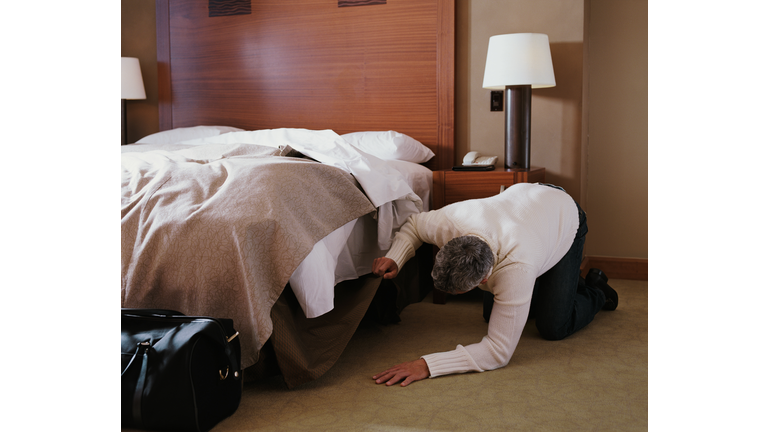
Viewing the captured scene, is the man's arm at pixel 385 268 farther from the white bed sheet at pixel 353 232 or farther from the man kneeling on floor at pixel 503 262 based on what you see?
the white bed sheet at pixel 353 232

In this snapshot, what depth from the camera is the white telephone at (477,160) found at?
107 inches

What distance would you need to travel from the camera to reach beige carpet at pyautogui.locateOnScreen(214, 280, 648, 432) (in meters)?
1.35

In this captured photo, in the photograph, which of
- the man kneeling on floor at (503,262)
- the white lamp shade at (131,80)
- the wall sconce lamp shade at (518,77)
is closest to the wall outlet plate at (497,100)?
the wall sconce lamp shade at (518,77)

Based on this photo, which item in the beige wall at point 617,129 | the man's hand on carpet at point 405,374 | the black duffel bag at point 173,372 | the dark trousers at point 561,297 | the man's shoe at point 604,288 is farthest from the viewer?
the beige wall at point 617,129

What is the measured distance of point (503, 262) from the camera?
1.56m

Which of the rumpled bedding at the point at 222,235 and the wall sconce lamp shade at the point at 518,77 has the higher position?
the wall sconce lamp shade at the point at 518,77

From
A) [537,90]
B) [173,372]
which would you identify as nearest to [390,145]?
[537,90]

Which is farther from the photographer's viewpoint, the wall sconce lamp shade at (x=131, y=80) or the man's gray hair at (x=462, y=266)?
the wall sconce lamp shade at (x=131, y=80)

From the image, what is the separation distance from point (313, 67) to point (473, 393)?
2471 millimetres

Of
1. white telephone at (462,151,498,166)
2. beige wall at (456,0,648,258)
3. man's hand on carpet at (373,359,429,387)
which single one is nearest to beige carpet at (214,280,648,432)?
man's hand on carpet at (373,359,429,387)

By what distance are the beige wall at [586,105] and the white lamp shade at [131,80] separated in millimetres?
2135

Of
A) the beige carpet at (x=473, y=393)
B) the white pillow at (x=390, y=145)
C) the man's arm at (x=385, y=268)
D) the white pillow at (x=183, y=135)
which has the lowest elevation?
the beige carpet at (x=473, y=393)

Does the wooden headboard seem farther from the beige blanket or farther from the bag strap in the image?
the bag strap
